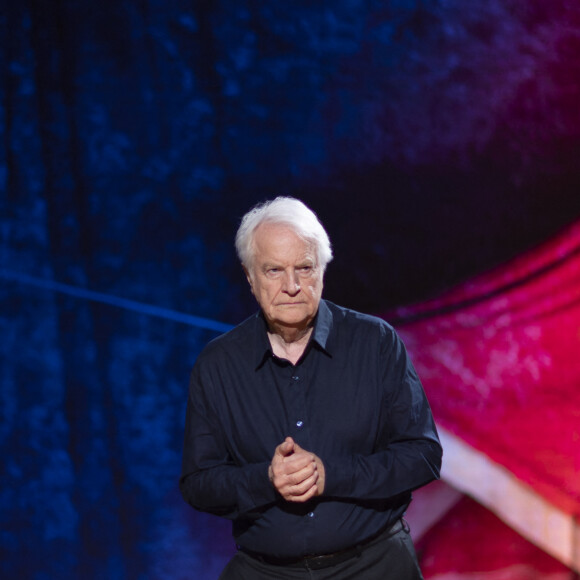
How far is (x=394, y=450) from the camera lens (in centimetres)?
159

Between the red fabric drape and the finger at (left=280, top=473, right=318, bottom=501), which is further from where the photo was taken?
the red fabric drape

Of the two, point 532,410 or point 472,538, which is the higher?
point 532,410

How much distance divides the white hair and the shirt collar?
126mm

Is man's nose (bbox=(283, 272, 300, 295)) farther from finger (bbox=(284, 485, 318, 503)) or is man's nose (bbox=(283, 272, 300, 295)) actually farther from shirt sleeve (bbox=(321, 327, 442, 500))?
finger (bbox=(284, 485, 318, 503))

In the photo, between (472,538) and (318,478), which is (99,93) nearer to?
(318,478)

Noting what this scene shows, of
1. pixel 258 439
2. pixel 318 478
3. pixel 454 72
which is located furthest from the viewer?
pixel 454 72

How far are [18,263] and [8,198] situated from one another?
257mm

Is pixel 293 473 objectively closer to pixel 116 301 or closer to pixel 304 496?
pixel 304 496

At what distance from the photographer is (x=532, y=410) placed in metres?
2.54

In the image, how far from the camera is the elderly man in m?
1.55

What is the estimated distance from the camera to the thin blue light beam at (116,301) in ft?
8.40

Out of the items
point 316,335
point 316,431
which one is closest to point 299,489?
point 316,431

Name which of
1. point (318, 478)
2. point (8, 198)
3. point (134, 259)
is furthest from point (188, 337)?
point (318, 478)

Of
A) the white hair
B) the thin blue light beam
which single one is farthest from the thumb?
the thin blue light beam
